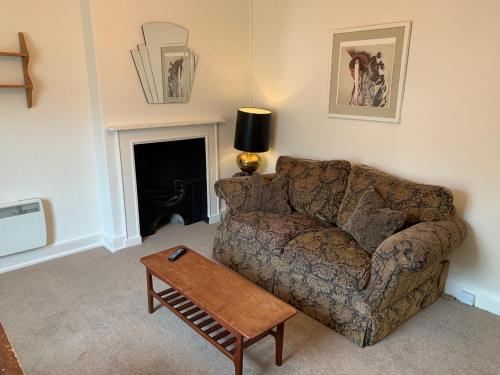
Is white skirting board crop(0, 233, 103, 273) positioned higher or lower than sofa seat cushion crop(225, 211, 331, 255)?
lower

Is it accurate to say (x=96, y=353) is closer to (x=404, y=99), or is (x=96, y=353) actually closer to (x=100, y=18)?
(x=100, y=18)

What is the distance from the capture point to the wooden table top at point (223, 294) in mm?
1817

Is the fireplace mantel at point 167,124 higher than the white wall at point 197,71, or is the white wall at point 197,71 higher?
the white wall at point 197,71

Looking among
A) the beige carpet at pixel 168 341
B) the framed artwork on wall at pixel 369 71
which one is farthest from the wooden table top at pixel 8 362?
the framed artwork on wall at pixel 369 71

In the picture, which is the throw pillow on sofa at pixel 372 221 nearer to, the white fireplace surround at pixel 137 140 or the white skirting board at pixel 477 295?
the white skirting board at pixel 477 295

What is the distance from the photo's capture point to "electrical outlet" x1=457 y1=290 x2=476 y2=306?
2.69 m

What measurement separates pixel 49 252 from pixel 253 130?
7.09 ft

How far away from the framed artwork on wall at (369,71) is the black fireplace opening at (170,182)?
1.51 metres

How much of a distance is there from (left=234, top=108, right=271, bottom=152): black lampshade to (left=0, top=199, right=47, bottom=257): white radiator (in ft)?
6.21

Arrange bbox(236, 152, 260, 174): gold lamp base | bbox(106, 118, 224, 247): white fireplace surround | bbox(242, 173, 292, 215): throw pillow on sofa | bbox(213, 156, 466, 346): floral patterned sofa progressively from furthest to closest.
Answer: bbox(236, 152, 260, 174): gold lamp base < bbox(106, 118, 224, 247): white fireplace surround < bbox(242, 173, 292, 215): throw pillow on sofa < bbox(213, 156, 466, 346): floral patterned sofa

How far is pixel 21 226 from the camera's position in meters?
3.00

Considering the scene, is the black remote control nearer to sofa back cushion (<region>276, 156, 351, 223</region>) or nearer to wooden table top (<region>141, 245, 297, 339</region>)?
wooden table top (<region>141, 245, 297, 339</region>)

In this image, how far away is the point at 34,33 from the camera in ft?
9.38

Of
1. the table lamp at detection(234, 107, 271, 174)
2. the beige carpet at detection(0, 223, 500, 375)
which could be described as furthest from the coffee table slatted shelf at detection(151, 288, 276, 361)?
the table lamp at detection(234, 107, 271, 174)
